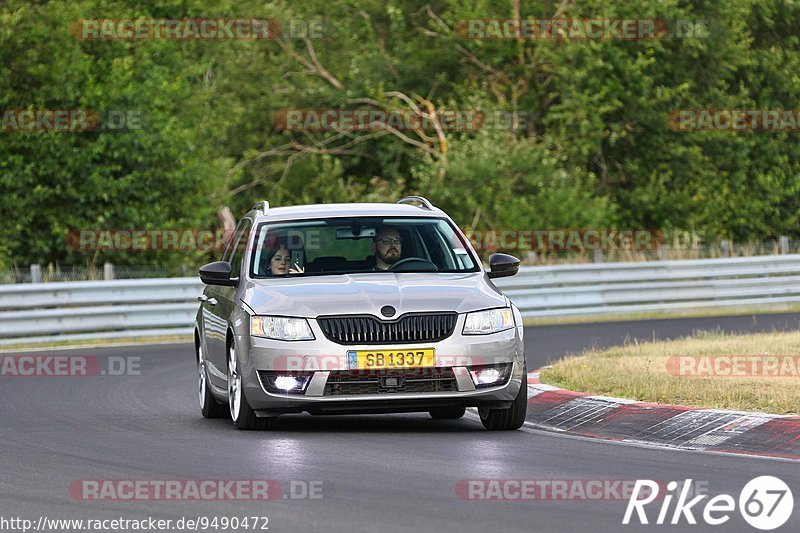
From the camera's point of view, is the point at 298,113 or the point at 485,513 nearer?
the point at 485,513

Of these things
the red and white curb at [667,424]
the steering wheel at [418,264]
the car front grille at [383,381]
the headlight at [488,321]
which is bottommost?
the red and white curb at [667,424]

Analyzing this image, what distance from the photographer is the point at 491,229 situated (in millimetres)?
37656

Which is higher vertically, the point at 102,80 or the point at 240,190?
the point at 102,80

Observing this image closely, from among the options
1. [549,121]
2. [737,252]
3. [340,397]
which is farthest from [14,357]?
[549,121]

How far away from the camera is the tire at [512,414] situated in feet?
41.0

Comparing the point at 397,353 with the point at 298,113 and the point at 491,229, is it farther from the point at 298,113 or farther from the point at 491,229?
the point at 298,113

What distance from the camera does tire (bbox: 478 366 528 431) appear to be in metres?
12.5

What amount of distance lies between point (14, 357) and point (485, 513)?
1494cm

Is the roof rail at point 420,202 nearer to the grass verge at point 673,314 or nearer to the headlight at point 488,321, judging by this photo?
the headlight at point 488,321
